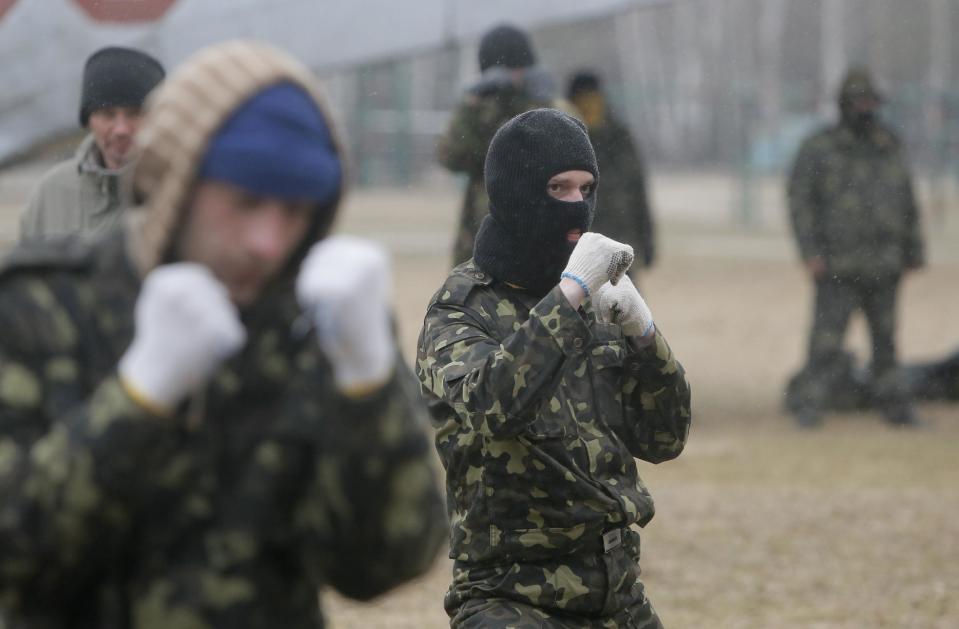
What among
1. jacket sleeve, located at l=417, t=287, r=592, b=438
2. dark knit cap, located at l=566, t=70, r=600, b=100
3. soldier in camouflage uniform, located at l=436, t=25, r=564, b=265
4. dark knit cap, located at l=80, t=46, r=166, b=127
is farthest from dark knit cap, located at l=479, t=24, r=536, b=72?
jacket sleeve, located at l=417, t=287, r=592, b=438

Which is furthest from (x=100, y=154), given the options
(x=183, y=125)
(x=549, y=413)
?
(x=183, y=125)

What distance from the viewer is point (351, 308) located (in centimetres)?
200

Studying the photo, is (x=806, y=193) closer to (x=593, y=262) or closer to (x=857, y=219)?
(x=857, y=219)

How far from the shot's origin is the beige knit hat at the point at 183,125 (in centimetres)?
209

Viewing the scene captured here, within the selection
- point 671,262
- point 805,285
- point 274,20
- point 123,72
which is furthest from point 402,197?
point 123,72

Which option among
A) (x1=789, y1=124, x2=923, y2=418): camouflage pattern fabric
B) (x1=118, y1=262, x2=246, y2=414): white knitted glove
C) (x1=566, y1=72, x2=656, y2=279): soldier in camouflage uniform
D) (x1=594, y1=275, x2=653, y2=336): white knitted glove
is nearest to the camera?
(x1=118, y1=262, x2=246, y2=414): white knitted glove

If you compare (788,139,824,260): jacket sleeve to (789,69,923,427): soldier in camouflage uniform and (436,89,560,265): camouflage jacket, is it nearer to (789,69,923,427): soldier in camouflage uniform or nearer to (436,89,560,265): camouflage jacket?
(789,69,923,427): soldier in camouflage uniform

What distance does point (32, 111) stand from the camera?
989cm

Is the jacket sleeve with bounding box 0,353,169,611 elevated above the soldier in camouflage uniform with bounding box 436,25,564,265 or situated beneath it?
elevated above

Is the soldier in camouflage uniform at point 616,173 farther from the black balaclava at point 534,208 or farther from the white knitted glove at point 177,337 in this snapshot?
the white knitted glove at point 177,337

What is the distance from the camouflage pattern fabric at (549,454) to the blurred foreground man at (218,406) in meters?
1.29

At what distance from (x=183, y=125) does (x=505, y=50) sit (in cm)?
519

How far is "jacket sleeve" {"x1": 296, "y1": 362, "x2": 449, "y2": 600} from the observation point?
212 cm

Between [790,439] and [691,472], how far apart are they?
1.45m
